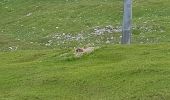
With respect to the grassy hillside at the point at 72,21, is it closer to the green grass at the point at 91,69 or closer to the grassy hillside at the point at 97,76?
the green grass at the point at 91,69

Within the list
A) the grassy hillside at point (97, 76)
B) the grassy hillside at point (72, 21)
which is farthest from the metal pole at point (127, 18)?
the grassy hillside at point (72, 21)

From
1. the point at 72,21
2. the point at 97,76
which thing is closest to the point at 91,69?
the point at 97,76

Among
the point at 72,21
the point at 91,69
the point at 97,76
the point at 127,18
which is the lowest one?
the point at 72,21

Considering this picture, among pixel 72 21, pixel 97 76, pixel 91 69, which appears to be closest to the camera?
pixel 97 76

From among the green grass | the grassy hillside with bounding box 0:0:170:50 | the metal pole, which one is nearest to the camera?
the green grass

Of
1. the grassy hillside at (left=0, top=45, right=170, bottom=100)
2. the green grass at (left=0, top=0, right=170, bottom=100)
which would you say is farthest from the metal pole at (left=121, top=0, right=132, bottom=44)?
the grassy hillside at (left=0, top=45, right=170, bottom=100)

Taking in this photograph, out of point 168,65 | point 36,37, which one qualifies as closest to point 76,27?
point 36,37

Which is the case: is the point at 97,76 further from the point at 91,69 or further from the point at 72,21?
the point at 72,21

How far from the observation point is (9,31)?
59000mm

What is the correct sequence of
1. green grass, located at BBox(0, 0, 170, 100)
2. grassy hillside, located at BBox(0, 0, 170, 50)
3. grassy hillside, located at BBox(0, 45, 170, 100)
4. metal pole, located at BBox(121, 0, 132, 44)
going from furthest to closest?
Answer: grassy hillside, located at BBox(0, 0, 170, 50) < metal pole, located at BBox(121, 0, 132, 44) < green grass, located at BBox(0, 0, 170, 100) < grassy hillside, located at BBox(0, 45, 170, 100)

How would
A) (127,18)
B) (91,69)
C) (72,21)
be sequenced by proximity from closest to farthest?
(91,69) < (127,18) < (72,21)

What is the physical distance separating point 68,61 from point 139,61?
4.52 meters

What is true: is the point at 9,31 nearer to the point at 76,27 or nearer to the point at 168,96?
the point at 76,27

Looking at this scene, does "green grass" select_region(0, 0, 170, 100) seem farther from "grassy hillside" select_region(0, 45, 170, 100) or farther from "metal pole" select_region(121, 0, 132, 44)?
"metal pole" select_region(121, 0, 132, 44)
